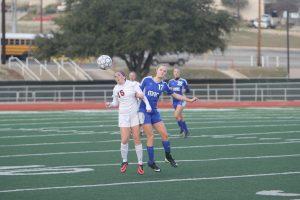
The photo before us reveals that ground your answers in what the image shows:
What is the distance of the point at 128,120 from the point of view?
15961mm

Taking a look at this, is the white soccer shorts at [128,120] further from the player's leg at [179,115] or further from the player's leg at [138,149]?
the player's leg at [179,115]

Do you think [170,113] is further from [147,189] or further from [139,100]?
[147,189]

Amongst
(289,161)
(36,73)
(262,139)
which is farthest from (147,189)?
(36,73)

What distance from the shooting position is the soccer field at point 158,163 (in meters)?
13.6

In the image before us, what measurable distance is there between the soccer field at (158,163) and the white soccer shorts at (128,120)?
0.81 meters

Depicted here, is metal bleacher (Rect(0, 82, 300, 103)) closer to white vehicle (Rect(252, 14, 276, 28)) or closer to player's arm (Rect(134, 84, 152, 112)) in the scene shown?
player's arm (Rect(134, 84, 152, 112))

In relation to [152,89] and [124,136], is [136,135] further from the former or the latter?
[152,89]

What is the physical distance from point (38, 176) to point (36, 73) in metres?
43.4

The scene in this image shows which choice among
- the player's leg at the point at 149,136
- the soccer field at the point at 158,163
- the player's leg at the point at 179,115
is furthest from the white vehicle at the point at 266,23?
the player's leg at the point at 149,136

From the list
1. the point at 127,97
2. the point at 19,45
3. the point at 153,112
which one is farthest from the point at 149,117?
the point at 19,45

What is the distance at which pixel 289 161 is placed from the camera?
17500 mm

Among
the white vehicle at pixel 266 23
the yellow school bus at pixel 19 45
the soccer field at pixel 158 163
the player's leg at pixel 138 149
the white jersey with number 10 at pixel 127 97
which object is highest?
the white vehicle at pixel 266 23

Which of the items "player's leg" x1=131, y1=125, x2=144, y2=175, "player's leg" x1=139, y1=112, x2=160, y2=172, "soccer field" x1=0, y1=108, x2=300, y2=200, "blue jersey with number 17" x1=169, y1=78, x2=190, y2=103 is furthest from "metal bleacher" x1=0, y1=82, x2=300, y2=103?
"player's leg" x1=131, y1=125, x2=144, y2=175

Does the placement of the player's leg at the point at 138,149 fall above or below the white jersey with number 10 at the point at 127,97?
below
